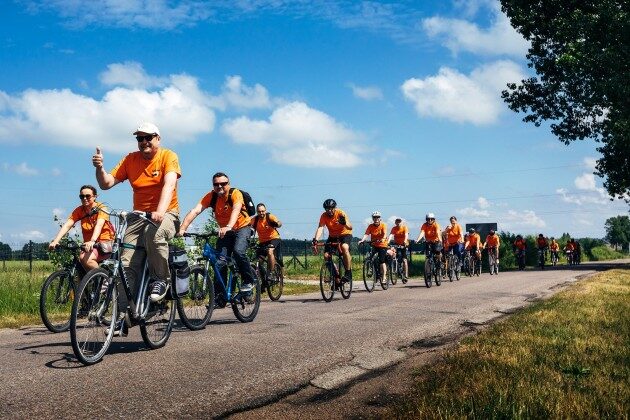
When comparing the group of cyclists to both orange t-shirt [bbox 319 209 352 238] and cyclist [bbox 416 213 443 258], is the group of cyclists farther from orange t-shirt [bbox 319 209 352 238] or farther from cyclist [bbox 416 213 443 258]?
cyclist [bbox 416 213 443 258]

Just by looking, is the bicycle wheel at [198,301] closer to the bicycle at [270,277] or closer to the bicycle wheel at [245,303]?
the bicycle wheel at [245,303]

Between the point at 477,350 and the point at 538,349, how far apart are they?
0.59 metres

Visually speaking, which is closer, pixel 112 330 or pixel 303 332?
pixel 112 330

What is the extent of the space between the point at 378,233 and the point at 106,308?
11.6m

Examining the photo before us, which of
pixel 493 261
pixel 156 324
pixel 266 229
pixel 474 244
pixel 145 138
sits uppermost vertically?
pixel 145 138

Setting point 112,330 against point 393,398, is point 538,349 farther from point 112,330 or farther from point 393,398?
point 112,330

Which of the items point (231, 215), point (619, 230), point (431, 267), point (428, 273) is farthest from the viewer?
point (619, 230)

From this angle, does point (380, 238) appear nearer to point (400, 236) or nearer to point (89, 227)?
point (400, 236)

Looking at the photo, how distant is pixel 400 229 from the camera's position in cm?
1905

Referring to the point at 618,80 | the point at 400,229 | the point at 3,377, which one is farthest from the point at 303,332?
the point at 618,80

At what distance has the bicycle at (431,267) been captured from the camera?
59.0ft

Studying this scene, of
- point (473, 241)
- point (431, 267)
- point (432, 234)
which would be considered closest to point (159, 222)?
point (431, 267)

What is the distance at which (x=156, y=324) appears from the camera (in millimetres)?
6387

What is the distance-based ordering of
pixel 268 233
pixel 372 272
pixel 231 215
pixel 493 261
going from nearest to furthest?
1. pixel 231 215
2. pixel 268 233
3. pixel 372 272
4. pixel 493 261
